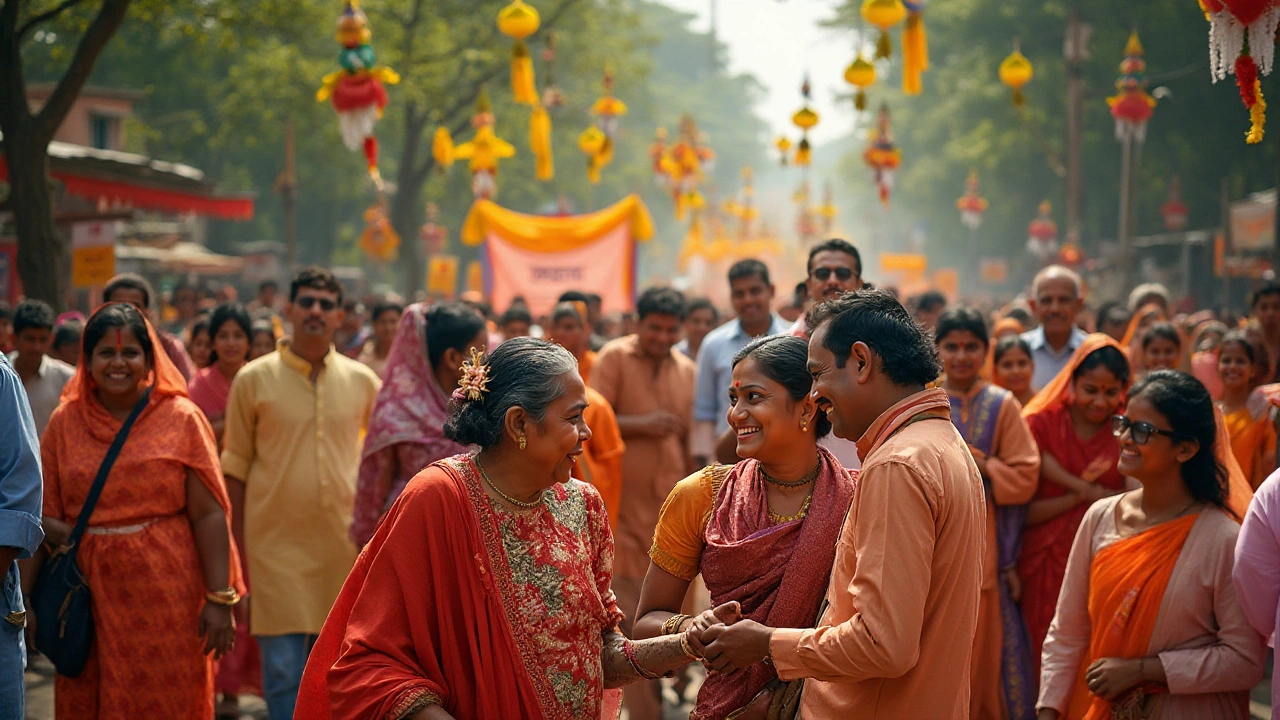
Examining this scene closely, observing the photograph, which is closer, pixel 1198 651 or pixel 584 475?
pixel 1198 651

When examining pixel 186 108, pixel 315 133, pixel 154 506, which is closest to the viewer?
pixel 154 506

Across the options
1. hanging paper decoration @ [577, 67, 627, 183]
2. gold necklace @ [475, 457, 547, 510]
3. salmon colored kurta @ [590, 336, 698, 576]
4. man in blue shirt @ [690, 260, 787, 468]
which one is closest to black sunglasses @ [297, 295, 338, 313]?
salmon colored kurta @ [590, 336, 698, 576]

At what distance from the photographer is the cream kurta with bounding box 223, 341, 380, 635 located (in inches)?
206

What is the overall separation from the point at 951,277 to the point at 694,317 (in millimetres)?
26160

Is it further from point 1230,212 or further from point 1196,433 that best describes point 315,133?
point 1196,433

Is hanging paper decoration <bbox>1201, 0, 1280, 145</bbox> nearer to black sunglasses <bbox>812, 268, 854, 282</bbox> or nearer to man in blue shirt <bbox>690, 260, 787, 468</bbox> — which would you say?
black sunglasses <bbox>812, 268, 854, 282</bbox>

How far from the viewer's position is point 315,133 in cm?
3212

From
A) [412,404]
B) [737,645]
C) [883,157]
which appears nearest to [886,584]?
[737,645]

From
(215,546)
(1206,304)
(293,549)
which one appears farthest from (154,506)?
(1206,304)

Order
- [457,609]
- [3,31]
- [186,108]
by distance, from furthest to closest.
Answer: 1. [186,108]
2. [3,31]
3. [457,609]

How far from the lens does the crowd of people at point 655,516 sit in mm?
2629

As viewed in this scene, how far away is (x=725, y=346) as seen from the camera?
6.29 m

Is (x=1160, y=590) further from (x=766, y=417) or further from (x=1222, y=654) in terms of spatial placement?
(x=766, y=417)

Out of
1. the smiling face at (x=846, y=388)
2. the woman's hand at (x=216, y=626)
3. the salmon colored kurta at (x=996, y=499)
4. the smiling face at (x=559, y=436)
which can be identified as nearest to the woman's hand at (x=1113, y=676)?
the salmon colored kurta at (x=996, y=499)
